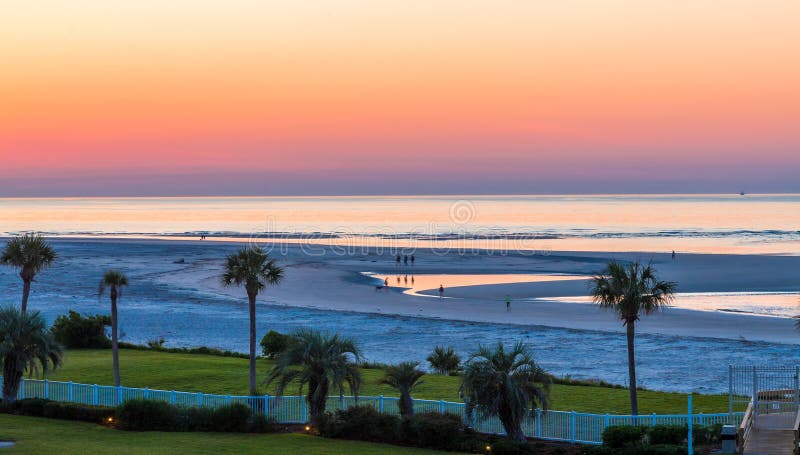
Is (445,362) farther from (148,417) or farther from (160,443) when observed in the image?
(160,443)

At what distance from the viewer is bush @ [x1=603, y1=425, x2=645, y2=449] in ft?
80.5

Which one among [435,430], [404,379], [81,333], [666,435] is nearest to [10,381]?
[404,379]

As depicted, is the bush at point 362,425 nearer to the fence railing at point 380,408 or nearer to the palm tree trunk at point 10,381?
the fence railing at point 380,408

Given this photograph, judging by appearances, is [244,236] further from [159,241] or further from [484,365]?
[484,365]

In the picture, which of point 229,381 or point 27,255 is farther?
point 27,255

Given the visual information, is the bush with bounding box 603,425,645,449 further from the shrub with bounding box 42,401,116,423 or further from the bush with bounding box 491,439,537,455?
the shrub with bounding box 42,401,116,423

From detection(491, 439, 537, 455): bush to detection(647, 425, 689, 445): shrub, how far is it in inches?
129

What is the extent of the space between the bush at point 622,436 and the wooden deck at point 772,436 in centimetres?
286

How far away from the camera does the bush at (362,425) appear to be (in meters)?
27.6

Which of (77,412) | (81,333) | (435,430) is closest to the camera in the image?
(435,430)

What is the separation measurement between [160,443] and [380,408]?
722 cm

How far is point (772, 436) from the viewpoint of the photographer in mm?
23656

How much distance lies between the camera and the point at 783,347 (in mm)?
45750

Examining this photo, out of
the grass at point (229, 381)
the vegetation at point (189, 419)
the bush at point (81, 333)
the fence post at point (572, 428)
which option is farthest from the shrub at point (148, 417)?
the bush at point (81, 333)
